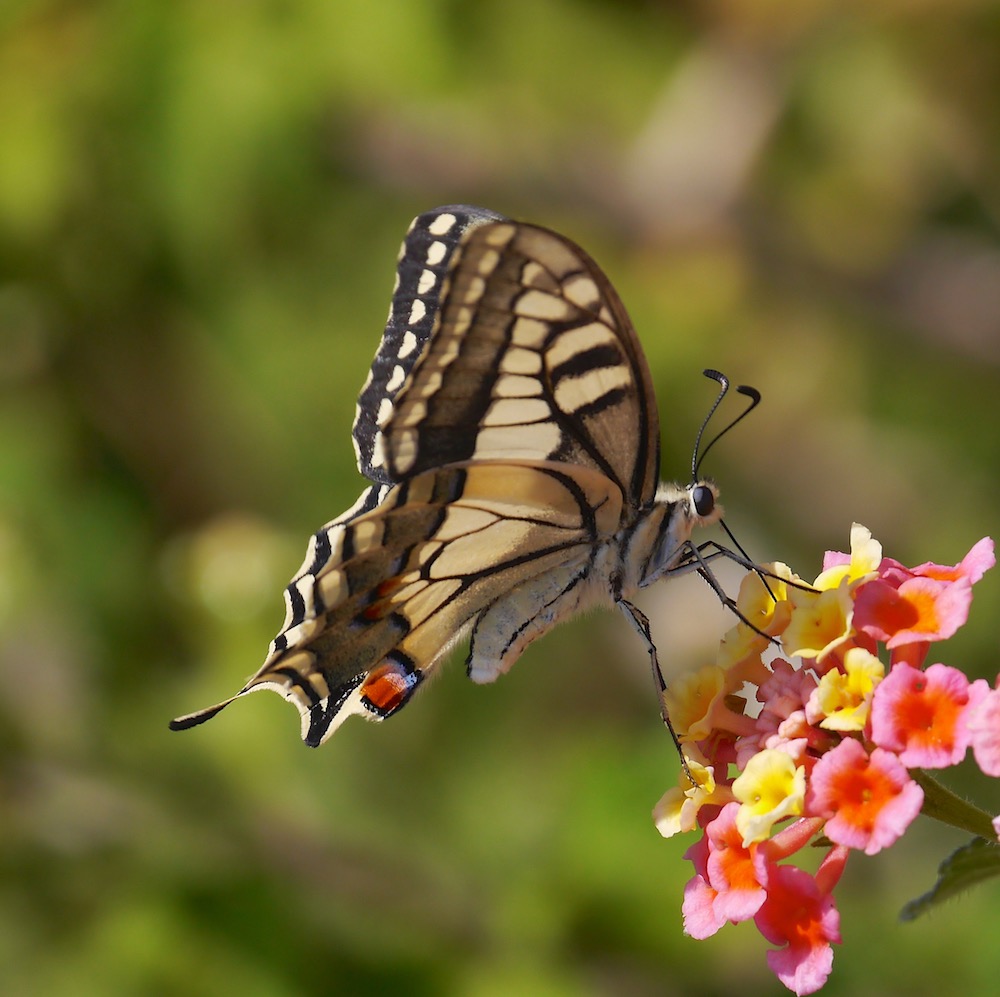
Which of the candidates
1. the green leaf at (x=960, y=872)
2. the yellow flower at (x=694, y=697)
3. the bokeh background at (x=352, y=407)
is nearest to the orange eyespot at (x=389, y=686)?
the yellow flower at (x=694, y=697)

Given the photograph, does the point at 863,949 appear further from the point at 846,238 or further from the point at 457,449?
the point at 846,238

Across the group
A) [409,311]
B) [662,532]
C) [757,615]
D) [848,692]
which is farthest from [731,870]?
[409,311]

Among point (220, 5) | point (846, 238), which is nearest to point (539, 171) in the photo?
point (846, 238)

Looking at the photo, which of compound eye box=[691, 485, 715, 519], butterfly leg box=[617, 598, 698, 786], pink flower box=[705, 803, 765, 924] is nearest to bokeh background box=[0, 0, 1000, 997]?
butterfly leg box=[617, 598, 698, 786]

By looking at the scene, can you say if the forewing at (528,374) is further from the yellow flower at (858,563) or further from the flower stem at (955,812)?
the flower stem at (955,812)

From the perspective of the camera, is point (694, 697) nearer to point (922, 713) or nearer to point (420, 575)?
point (922, 713)

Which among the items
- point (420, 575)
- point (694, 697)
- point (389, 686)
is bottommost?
point (389, 686)
